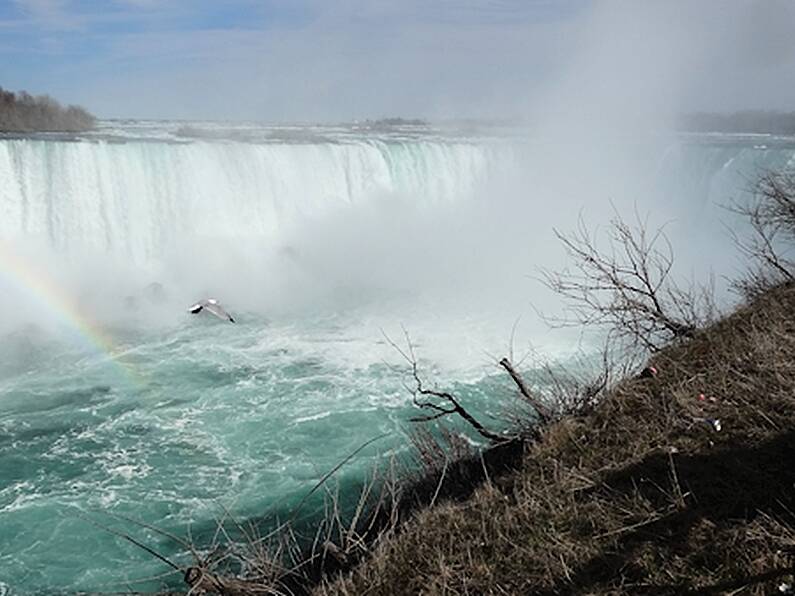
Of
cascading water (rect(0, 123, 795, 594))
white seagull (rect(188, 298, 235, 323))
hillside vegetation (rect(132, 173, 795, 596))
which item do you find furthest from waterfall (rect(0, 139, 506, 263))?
hillside vegetation (rect(132, 173, 795, 596))

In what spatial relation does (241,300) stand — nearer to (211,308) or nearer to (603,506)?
(211,308)

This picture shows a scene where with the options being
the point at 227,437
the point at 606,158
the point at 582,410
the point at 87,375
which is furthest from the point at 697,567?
the point at 606,158

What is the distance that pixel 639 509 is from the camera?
361cm

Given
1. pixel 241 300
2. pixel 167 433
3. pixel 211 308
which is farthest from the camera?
pixel 241 300

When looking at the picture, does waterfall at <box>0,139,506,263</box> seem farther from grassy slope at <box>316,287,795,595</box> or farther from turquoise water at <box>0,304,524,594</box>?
grassy slope at <box>316,287,795,595</box>

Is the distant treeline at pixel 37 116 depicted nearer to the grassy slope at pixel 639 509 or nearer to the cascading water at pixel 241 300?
the cascading water at pixel 241 300

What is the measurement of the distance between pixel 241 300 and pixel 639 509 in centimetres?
1488

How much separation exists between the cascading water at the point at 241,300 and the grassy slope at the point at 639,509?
168 cm

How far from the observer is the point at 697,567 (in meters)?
3.07

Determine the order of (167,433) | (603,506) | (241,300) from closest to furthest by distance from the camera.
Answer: (603,506)
(167,433)
(241,300)

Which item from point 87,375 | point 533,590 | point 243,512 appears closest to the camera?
point 533,590

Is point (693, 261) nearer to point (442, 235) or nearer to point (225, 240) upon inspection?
point (442, 235)

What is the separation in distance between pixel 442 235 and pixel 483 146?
471cm

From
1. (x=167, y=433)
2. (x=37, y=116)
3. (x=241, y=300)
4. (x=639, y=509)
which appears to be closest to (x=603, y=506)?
(x=639, y=509)
